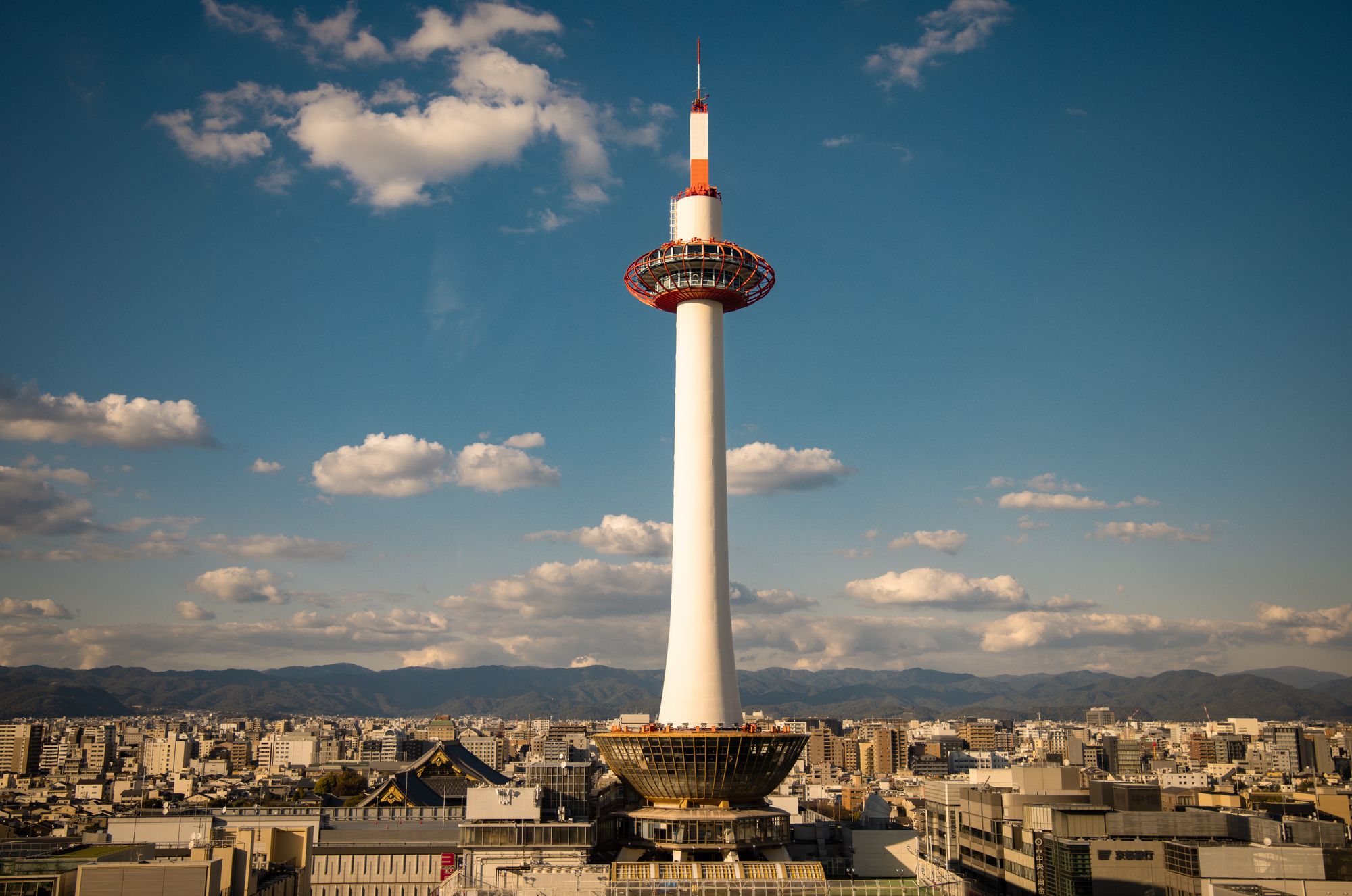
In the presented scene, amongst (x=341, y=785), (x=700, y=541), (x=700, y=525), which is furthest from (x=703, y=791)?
(x=341, y=785)

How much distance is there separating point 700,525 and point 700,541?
1181 mm

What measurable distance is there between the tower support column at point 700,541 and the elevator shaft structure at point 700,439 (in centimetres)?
7

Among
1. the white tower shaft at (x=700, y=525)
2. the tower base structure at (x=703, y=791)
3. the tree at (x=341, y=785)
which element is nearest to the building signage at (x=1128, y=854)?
the tower base structure at (x=703, y=791)

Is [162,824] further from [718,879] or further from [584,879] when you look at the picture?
[718,879]

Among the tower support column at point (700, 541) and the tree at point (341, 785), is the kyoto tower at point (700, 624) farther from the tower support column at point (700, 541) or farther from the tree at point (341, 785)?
the tree at point (341, 785)

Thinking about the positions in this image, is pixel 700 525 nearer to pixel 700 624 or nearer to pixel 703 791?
pixel 700 624

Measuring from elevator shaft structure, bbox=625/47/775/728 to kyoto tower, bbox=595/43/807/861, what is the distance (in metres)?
0.09

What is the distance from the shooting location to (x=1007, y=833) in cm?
9331

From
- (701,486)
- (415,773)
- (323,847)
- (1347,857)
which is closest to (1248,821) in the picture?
(1347,857)

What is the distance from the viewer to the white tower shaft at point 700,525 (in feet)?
269

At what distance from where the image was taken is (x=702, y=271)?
90.4 metres

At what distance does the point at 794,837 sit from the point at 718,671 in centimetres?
2324

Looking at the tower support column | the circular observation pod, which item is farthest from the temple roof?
the circular observation pod

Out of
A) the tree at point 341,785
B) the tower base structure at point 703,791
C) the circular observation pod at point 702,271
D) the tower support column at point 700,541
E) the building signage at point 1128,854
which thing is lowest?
the tree at point 341,785
